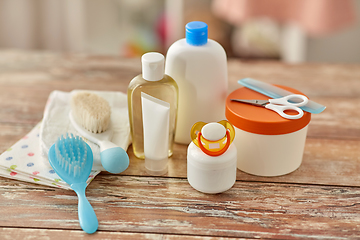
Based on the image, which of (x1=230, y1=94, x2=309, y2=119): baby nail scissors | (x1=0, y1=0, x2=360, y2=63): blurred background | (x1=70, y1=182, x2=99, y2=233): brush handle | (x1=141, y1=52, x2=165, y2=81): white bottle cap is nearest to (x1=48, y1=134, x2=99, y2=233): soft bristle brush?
(x1=70, y1=182, x2=99, y2=233): brush handle

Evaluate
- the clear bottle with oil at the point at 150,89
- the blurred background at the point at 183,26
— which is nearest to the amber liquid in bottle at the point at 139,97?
the clear bottle with oil at the point at 150,89

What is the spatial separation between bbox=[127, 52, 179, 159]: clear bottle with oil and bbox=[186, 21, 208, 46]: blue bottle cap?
0.21 feet

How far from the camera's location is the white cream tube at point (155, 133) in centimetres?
57

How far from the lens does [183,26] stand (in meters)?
1.61

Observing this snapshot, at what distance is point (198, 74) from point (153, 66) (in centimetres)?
9

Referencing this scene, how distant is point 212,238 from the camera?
0.48 m

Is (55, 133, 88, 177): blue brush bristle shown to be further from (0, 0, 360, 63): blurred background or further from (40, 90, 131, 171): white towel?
(0, 0, 360, 63): blurred background

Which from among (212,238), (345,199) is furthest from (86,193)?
(345,199)

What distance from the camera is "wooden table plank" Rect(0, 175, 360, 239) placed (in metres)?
0.50

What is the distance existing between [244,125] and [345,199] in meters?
0.18

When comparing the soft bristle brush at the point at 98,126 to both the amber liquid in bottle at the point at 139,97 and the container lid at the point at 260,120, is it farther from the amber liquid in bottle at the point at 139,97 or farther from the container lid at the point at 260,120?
the container lid at the point at 260,120

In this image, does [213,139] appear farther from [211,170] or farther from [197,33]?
[197,33]

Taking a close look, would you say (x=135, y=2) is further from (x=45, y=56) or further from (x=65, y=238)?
(x=65, y=238)

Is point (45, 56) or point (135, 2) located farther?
point (135, 2)
